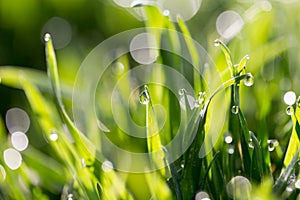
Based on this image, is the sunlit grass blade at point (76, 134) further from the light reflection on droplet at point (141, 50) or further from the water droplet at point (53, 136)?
the light reflection on droplet at point (141, 50)

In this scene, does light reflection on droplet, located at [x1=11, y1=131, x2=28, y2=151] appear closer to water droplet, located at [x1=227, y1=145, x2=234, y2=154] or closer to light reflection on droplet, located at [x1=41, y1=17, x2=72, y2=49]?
water droplet, located at [x1=227, y1=145, x2=234, y2=154]

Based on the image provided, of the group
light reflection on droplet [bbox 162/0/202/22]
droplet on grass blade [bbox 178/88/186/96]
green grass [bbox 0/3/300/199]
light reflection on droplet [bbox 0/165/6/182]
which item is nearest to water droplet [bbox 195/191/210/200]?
green grass [bbox 0/3/300/199]

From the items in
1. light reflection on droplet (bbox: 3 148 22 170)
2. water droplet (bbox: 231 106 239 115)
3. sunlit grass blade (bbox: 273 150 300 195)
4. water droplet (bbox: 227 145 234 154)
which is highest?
light reflection on droplet (bbox: 3 148 22 170)

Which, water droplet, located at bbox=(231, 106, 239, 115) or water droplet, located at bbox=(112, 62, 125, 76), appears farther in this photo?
water droplet, located at bbox=(112, 62, 125, 76)

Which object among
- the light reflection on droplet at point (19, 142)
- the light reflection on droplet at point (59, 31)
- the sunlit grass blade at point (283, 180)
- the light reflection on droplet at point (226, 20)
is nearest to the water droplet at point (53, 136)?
the light reflection on droplet at point (19, 142)

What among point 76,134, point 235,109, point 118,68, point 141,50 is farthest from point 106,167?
point 141,50

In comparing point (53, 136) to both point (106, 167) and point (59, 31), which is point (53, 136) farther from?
Result: point (59, 31)

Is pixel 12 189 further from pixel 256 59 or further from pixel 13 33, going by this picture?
pixel 13 33
